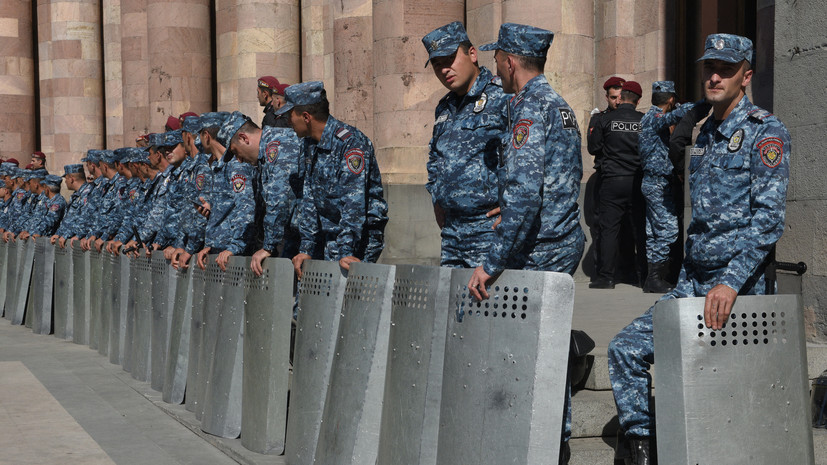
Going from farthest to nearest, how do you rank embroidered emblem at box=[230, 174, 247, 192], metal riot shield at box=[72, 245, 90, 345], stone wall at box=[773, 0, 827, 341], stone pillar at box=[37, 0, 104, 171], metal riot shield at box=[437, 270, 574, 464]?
stone pillar at box=[37, 0, 104, 171], metal riot shield at box=[72, 245, 90, 345], embroidered emblem at box=[230, 174, 247, 192], stone wall at box=[773, 0, 827, 341], metal riot shield at box=[437, 270, 574, 464]

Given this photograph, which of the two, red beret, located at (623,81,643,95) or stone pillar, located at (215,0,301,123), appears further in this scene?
stone pillar, located at (215,0,301,123)

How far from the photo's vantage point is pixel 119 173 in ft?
39.0

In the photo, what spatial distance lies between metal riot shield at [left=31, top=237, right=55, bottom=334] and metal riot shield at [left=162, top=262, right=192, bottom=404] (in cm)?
502

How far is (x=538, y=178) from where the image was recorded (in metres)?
4.44

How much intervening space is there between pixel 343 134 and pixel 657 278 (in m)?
3.95

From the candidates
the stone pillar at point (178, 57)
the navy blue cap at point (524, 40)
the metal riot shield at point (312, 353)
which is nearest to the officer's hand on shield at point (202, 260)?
the metal riot shield at point (312, 353)

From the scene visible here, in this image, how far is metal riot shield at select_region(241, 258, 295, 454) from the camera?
5.88 meters

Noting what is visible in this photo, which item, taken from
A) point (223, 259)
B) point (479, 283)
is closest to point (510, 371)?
point (479, 283)

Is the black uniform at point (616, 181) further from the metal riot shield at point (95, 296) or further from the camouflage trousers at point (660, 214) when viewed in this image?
the metal riot shield at point (95, 296)

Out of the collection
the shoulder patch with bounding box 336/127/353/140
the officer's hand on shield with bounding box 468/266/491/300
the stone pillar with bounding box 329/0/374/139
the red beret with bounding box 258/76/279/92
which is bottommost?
the officer's hand on shield with bounding box 468/266/491/300

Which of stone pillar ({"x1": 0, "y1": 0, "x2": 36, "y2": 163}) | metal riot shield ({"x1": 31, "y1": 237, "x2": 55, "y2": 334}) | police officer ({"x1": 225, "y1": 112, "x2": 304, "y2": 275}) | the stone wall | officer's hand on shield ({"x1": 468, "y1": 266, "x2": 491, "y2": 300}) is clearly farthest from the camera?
stone pillar ({"x1": 0, "y1": 0, "x2": 36, "y2": 163})

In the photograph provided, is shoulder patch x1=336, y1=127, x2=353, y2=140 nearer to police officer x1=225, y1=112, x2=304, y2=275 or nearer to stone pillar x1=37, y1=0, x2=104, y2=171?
police officer x1=225, y1=112, x2=304, y2=275

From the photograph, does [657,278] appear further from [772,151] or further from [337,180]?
[772,151]

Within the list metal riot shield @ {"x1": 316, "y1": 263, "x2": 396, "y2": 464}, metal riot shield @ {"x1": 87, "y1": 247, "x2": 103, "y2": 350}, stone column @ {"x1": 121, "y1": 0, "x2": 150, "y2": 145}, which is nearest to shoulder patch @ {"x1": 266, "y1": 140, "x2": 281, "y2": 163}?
metal riot shield @ {"x1": 316, "y1": 263, "x2": 396, "y2": 464}
